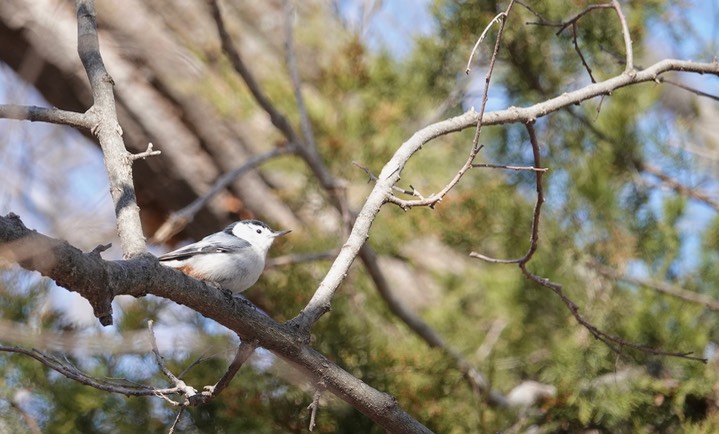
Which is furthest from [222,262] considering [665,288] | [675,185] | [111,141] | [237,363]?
[675,185]

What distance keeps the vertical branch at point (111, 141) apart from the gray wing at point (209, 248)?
72 centimetres

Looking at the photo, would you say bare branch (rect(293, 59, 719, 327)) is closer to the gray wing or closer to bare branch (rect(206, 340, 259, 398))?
bare branch (rect(206, 340, 259, 398))

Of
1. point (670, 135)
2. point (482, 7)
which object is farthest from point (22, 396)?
point (670, 135)

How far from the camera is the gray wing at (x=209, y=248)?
252 cm

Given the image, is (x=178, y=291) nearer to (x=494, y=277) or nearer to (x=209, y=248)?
(x=209, y=248)

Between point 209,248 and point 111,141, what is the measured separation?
2.64ft

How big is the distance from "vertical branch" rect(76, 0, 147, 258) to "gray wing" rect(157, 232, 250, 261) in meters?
0.72

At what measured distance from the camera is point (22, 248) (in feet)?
3.96

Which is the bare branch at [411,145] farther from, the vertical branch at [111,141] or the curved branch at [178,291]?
the vertical branch at [111,141]

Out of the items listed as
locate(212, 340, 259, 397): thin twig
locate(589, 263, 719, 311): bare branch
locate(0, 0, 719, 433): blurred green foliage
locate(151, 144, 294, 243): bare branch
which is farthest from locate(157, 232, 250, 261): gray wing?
locate(589, 263, 719, 311): bare branch

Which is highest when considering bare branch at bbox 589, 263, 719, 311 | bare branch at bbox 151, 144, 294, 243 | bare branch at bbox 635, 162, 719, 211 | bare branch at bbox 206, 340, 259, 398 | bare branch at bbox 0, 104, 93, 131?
bare branch at bbox 635, 162, 719, 211

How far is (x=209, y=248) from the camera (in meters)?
2.57

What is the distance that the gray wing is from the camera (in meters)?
2.52

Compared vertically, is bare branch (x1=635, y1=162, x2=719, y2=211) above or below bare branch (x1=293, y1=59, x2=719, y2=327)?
above
